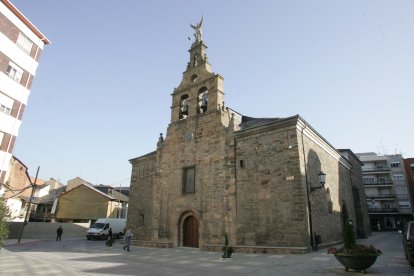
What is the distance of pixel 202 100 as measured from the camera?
20500mm

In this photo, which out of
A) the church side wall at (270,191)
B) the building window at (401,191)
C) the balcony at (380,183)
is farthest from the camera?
the balcony at (380,183)

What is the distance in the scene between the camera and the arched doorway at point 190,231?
18.2 metres

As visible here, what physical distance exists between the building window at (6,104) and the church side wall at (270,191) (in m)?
15.7

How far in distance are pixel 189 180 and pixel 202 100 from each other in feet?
19.4

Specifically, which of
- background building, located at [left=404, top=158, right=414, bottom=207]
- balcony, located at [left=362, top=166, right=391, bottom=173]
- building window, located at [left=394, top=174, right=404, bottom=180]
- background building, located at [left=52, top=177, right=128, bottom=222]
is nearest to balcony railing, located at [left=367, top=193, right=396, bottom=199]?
building window, located at [left=394, top=174, right=404, bottom=180]

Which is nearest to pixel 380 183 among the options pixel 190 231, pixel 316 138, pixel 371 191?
pixel 371 191

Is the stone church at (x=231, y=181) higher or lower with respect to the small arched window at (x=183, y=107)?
lower

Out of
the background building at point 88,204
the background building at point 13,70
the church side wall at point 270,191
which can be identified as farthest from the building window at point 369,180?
the background building at point 13,70

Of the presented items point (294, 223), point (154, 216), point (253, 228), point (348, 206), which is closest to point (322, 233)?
point (294, 223)

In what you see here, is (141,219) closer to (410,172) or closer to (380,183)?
(380,183)

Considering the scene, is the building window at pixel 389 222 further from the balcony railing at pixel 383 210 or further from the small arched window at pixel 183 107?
the small arched window at pixel 183 107

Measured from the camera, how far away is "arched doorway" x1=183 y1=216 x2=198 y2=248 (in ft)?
59.8

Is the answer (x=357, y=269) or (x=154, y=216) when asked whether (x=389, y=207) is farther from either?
(x=357, y=269)

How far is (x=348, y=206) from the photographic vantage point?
23.0m
